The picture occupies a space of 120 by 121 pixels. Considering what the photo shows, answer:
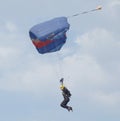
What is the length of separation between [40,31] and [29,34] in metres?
1.52

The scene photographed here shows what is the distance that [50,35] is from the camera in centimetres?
3272

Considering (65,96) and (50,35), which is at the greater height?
(50,35)

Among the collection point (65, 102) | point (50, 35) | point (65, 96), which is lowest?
point (65, 102)

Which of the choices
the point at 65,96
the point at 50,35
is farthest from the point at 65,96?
the point at 50,35

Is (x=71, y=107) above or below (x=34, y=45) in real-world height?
below

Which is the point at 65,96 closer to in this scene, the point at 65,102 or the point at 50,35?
the point at 65,102

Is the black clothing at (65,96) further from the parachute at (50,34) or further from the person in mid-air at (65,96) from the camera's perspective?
the parachute at (50,34)

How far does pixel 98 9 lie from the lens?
29188 mm

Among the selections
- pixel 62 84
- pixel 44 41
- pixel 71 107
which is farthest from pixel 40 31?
pixel 71 107

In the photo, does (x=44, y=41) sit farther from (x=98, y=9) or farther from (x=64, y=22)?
(x=98, y=9)

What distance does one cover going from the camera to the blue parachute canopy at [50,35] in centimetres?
3275

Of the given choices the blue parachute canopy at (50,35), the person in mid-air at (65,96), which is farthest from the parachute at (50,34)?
the person in mid-air at (65,96)

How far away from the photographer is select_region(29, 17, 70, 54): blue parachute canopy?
32.8 m

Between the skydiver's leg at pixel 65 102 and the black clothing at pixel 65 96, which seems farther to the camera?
the skydiver's leg at pixel 65 102
